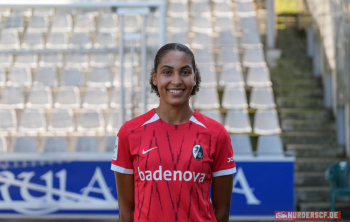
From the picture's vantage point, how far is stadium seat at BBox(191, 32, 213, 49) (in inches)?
274

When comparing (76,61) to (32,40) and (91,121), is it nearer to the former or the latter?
(32,40)

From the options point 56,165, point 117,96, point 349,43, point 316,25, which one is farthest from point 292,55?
point 56,165

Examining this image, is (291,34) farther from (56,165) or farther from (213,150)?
(213,150)

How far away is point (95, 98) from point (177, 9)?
12.1ft

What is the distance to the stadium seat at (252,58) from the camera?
259 inches

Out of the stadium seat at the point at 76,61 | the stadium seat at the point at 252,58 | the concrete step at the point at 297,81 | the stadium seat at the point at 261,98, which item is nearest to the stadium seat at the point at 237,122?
the stadium seat at the point at 261,98

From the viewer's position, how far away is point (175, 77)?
1.42 m

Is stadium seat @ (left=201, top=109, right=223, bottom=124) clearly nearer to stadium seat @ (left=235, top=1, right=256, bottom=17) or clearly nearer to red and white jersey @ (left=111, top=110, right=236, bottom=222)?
stadium seat @ (left=235, top=1, right=256, bottom=17)

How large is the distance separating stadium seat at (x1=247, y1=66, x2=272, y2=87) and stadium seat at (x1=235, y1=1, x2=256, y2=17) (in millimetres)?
1940

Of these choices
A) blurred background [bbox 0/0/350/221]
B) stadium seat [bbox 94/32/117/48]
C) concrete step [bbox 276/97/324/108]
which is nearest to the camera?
blurred background [bbox 0/0/350/221]

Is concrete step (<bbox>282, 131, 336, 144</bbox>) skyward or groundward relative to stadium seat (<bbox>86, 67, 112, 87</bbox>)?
groundward

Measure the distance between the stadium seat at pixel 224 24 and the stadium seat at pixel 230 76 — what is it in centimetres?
132

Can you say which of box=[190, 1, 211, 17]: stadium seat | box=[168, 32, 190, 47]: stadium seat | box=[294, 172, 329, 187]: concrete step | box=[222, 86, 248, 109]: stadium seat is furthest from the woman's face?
box=[190, 1, 211, 17]: stadium seat

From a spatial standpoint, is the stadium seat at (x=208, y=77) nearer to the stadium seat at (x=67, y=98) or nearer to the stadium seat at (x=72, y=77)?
the stadium seat at (x=72, y=77)
